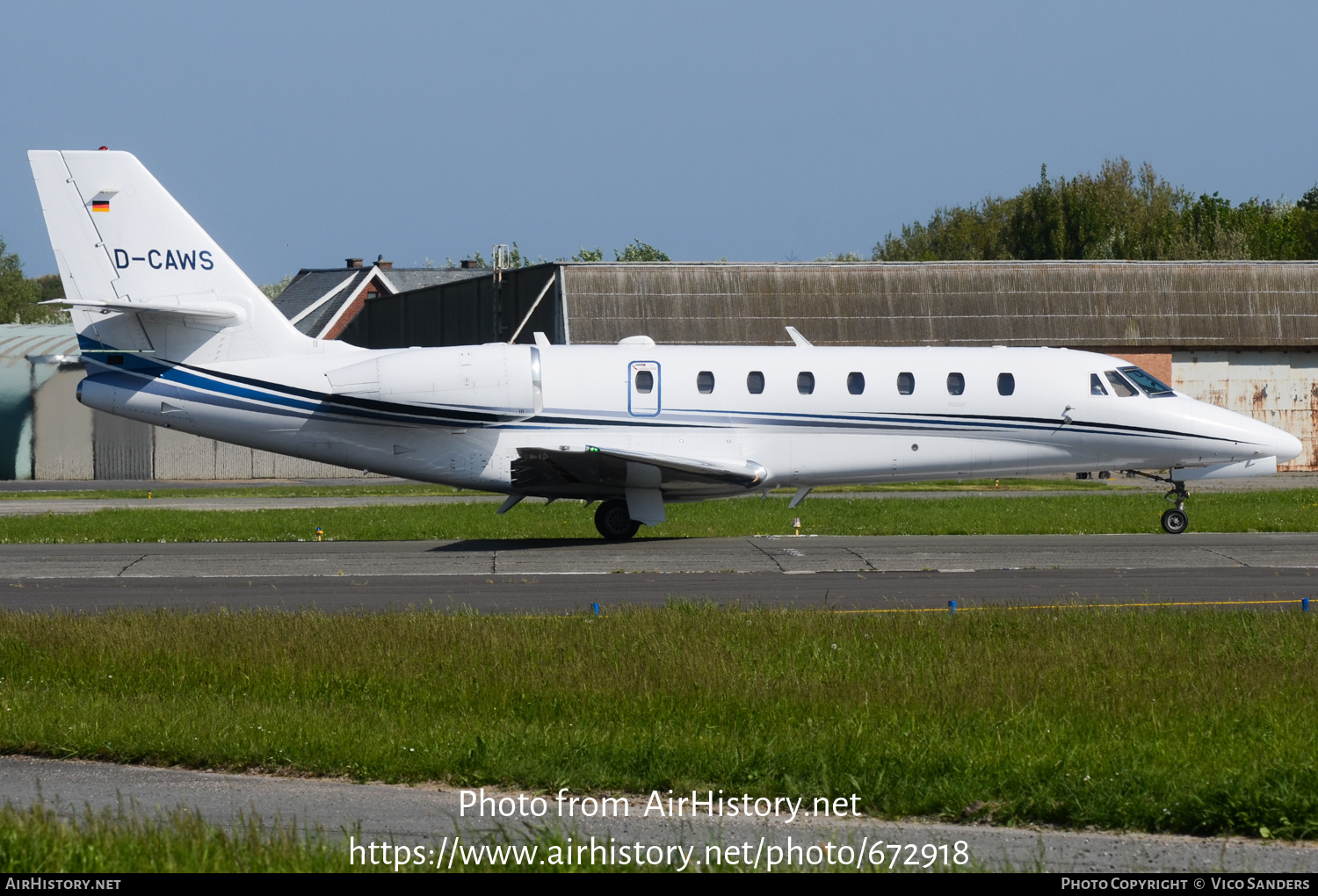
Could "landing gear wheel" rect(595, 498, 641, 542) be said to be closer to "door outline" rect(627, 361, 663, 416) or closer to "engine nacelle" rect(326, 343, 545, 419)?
"door outline" rect(627, 361, 663, 416)

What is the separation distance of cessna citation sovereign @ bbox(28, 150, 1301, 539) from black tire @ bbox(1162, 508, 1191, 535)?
0.04 meters

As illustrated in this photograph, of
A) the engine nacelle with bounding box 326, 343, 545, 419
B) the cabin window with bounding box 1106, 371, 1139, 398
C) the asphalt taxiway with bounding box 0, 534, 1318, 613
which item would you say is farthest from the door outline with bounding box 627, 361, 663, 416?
the cabin window with bounding box 1106, 371, 1139, 398

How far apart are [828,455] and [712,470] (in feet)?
6.95

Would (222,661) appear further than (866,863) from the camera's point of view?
Yes

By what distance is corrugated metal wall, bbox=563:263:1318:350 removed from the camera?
135ft

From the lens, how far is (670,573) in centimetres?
1775

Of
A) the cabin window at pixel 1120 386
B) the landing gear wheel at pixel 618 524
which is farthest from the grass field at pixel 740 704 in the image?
the cabin window at pixel 1120 386

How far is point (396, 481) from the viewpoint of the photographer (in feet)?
140

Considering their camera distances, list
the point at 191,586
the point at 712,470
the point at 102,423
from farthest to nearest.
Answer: the point at 102,423, the point at 712,470, the point at 191,586

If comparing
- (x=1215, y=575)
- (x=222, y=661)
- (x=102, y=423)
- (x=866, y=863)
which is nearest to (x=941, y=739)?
(x=866, y=863)

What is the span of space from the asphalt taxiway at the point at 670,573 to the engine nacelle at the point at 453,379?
2.38 metres

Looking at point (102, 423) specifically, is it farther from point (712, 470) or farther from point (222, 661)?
point (222, 661)

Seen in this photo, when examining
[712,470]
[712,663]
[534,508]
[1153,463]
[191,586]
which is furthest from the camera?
[534,508]

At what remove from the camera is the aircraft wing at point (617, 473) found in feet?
66.6
